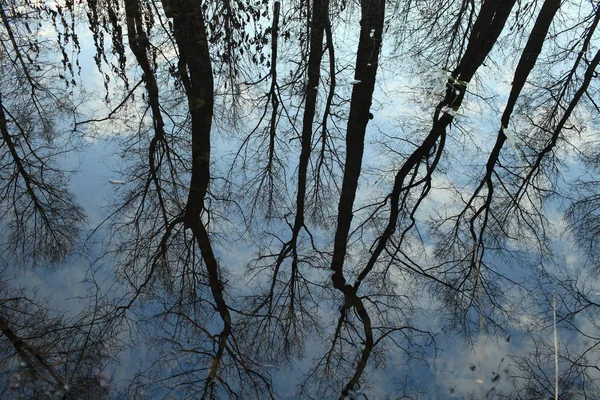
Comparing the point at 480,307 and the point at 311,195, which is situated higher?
the point at 311,195

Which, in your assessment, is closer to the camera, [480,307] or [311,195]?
[480,307]

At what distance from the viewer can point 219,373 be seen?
2.93 m

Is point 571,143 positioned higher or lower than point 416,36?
lower

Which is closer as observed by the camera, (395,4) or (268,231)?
(268,231)

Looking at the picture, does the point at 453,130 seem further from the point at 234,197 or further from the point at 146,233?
the point at 146,233

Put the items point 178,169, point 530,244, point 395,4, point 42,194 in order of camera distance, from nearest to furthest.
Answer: point 530,244 → point 42,194 → point 178,169 → point 395,4

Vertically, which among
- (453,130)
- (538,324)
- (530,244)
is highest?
(453,130)

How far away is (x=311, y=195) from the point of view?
14.0 feet

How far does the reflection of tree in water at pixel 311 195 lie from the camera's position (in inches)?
117

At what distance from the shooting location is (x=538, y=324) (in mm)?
Answer: 3133

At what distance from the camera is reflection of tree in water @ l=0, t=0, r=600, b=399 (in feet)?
9.78

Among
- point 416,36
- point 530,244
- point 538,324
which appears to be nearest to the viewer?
point 538,324

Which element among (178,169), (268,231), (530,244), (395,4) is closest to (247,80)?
(178,169)

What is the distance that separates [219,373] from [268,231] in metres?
1.30
